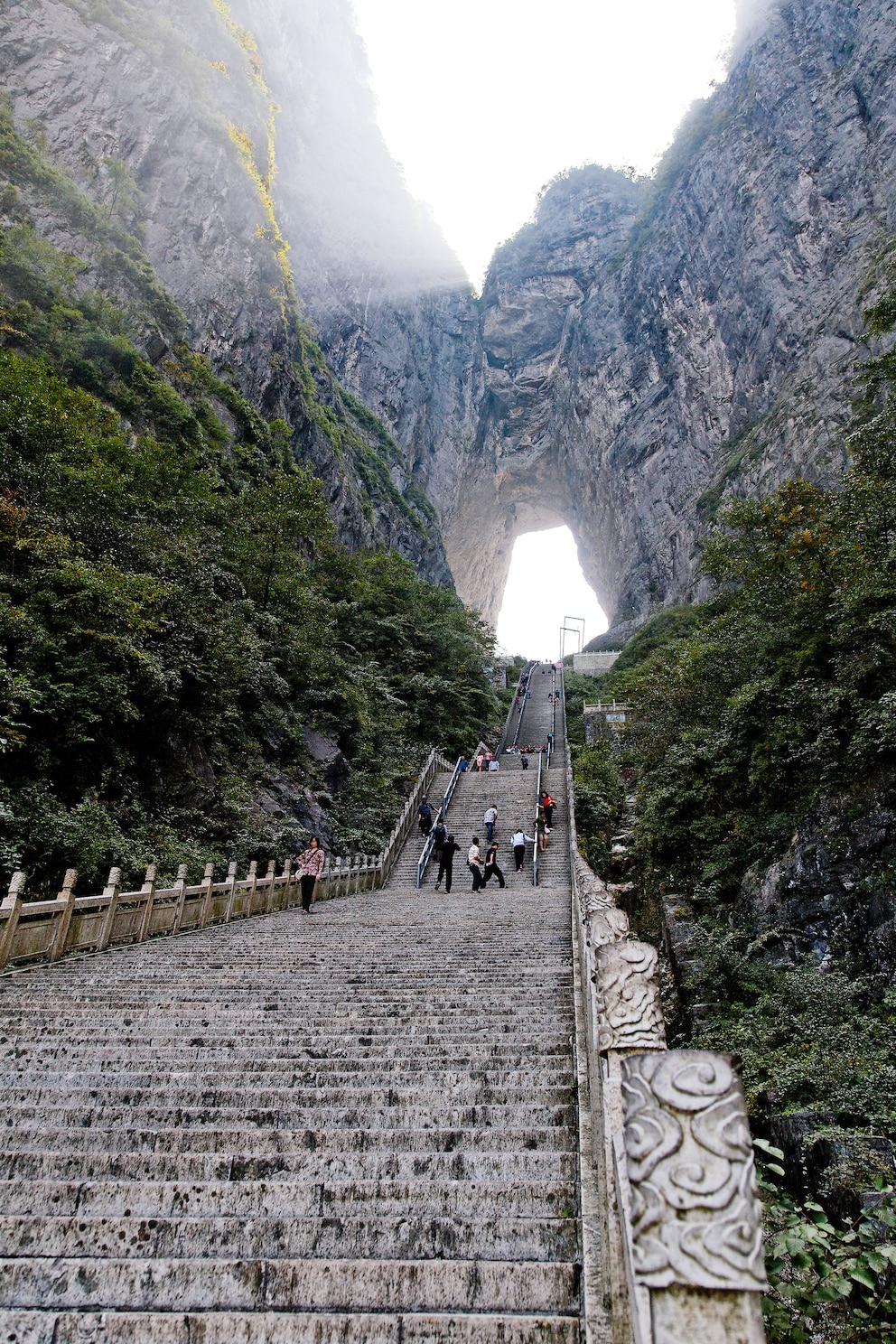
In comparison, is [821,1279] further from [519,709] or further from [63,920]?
[519,709]

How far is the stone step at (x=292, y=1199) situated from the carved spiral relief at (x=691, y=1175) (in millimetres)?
1374

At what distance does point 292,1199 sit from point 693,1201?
A: 1.80 metres

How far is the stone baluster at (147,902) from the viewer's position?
7633 millimetres

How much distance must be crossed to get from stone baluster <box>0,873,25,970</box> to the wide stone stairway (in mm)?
369

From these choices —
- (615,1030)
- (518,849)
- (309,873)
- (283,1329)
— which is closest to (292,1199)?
(283,1329)

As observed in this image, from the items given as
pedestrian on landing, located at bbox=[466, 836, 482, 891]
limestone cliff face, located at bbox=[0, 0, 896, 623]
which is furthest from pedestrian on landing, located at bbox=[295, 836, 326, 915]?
limestone cliff face, located at bbox=[0, 0, 896, 623]

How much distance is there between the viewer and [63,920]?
6582mm

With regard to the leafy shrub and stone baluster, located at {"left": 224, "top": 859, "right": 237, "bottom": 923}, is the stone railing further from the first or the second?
the leafy shrub

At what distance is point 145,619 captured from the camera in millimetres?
10148

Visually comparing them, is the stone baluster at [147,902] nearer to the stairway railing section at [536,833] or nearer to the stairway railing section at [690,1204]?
the stairway railing section at [536,833]

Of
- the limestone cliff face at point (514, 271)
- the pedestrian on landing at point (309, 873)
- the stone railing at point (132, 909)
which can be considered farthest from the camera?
the limestone cliff face at point (514, 271)

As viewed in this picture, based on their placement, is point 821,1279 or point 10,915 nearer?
point 821,1279

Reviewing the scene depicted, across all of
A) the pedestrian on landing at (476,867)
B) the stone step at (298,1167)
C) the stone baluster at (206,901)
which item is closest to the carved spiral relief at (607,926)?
the stone step at (298,1167)

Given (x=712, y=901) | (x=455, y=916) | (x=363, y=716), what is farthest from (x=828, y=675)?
(x=363, y=716)
